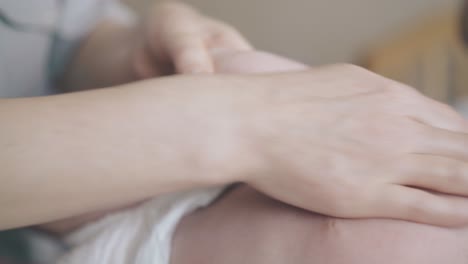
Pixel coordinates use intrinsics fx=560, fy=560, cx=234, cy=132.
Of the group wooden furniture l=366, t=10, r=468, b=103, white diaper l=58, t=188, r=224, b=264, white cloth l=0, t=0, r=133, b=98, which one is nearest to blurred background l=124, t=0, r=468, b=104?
wooden furniture l=366, t=10, r=468, b=103

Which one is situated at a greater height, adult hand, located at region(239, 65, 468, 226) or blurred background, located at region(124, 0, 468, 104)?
adult hand, located at region(239, 65, 468, 226)

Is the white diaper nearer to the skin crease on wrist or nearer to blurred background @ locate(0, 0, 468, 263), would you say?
the skin crease on wrist

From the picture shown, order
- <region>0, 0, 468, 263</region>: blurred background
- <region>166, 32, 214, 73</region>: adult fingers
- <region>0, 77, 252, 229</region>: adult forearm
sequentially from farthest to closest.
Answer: <region>0, 0, 468, 263</region>: blurred background → <region>166, 32, 214, 73</region>: adult fingers → <region>0, 77, 252, 229</region>: adult forearm

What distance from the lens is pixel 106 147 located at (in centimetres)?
39

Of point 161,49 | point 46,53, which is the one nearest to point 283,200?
point 161,49

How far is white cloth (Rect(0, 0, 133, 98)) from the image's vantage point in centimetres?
62

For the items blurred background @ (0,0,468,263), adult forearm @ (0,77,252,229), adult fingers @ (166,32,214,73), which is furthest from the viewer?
blurred background @ (0,0,468,263)

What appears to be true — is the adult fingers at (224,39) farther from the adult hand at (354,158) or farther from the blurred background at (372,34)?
the blurred background at (372,34)

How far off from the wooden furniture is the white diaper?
3.37ft

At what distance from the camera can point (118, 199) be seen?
1.36 feet

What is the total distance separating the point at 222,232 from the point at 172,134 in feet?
0.35

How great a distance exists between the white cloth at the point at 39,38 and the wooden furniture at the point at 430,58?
0.88 metres

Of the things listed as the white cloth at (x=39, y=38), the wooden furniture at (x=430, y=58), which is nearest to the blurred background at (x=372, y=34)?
the wooden furniture at (x=430, y=58)

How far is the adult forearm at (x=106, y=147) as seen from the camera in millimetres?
380
